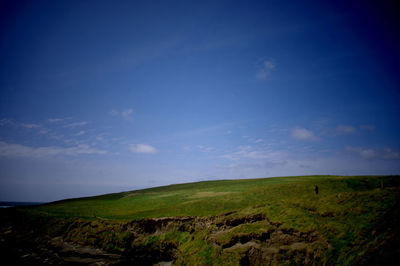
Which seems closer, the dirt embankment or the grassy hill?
the grassy hill

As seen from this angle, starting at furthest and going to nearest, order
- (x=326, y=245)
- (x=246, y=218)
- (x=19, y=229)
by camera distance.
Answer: (x=19, y=229) → (x=246, y=218) → (x=326, y=245)

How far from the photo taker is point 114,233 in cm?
2092

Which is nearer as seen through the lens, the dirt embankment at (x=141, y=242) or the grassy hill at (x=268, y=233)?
the grassy hill at (x=268, y=233)

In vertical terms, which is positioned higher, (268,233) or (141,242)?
(268,233)

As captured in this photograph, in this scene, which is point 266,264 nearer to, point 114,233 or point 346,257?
point 346,257

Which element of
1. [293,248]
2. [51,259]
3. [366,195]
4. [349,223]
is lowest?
[51,259]

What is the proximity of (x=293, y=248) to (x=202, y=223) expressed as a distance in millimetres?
9474

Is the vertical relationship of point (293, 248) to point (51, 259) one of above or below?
above

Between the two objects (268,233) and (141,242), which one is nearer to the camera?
(268,233)

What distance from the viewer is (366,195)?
13609mm

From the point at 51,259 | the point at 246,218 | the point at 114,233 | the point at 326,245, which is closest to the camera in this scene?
the point at 326,245

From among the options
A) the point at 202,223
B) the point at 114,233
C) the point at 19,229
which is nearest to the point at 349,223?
the point at 202,223

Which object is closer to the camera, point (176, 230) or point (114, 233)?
point (176, 230)

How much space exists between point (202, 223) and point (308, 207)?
34.2 ft
